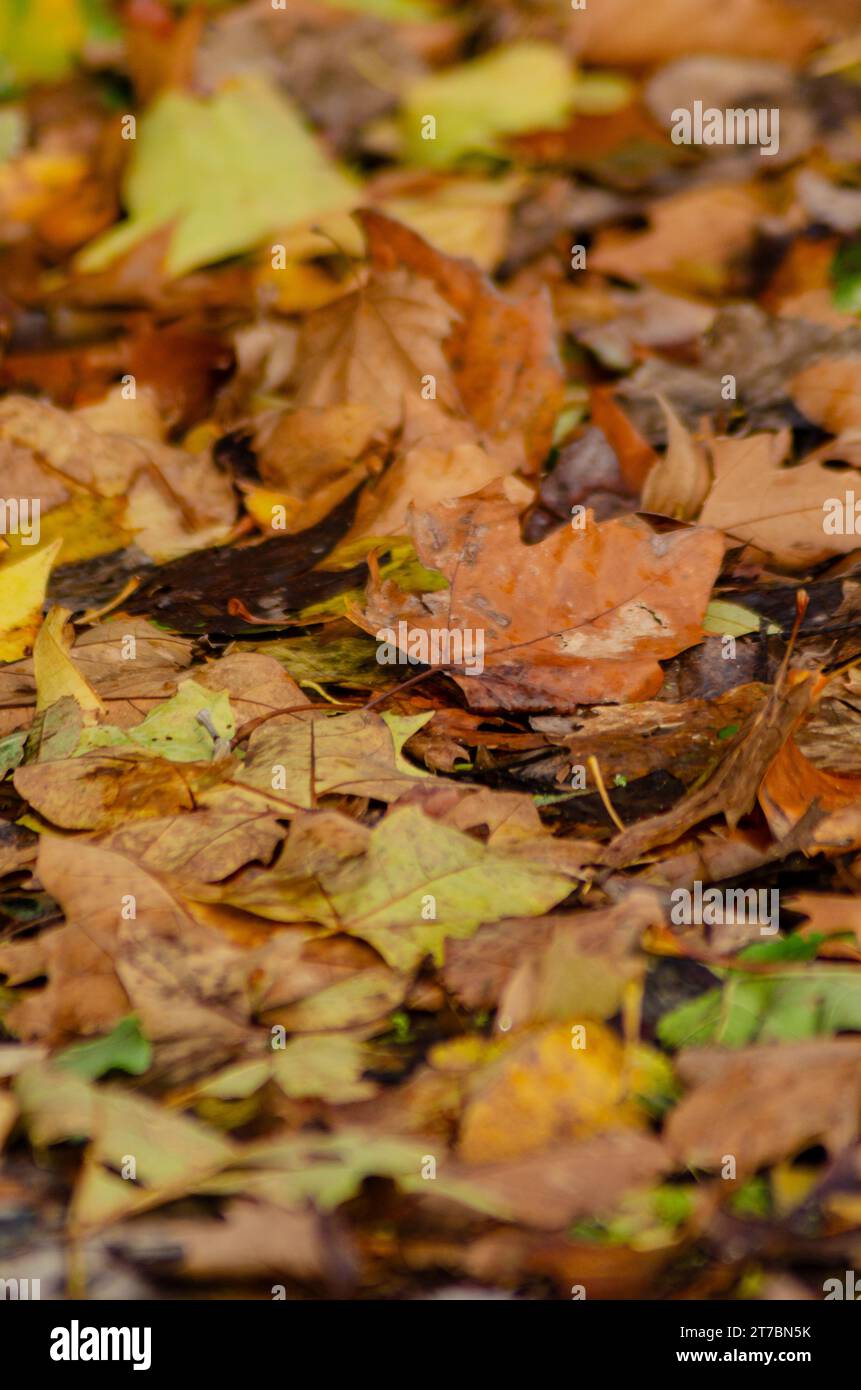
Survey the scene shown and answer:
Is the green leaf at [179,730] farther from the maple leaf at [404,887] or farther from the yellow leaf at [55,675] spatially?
the maple leaf at [404,887]

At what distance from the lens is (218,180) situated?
11.1ft

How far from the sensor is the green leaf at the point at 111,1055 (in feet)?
4.17

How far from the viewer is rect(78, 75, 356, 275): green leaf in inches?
130

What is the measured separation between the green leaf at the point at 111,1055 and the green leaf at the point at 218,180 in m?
2.37

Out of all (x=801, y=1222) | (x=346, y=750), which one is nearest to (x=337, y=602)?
(x=346, y=750)

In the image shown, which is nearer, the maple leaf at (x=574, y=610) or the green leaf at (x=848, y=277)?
the maple leaf at (x=574, y=610)

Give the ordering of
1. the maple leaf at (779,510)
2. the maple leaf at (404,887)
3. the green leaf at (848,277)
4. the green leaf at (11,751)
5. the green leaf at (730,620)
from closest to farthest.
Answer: the maple leaf at (404,887) < the green leaf at (11,751) < the green leaf at (730,620) < the maple leaf at (779,510) < the green leaf at (848,277)

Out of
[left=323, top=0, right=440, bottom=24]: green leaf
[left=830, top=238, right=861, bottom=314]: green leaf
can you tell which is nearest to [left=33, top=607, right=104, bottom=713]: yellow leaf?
[left=830, top=238, right=861, bottom=314]: green leaf

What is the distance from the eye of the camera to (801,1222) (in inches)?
44.8

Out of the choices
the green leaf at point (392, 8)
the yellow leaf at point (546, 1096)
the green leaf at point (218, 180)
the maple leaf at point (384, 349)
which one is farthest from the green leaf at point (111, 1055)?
the green leaf at point (392, 8)

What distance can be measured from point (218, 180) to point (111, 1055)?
2.67 meters
